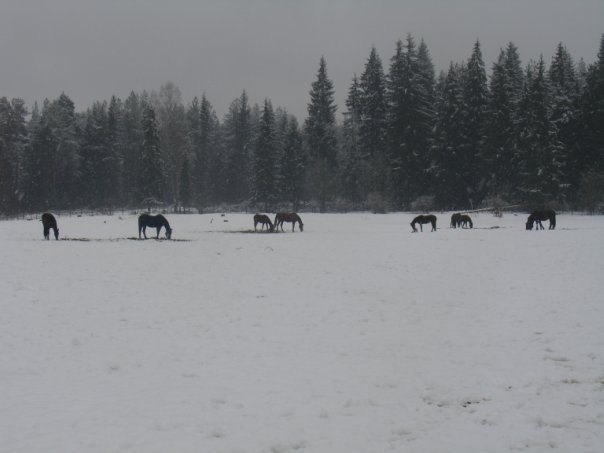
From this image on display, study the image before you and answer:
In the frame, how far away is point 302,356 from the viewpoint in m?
9.51

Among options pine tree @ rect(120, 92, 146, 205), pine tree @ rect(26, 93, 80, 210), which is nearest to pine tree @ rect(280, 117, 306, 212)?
pine tree @ rect(120, 92, 146, 205)

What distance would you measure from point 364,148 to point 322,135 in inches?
289

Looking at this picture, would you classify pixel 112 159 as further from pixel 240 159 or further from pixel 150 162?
pixel 240 159

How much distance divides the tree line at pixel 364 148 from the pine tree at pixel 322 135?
196 mm

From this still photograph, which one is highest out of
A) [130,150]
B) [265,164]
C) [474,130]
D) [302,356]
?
[130,150]

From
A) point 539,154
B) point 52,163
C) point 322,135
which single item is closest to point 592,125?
point 539,154

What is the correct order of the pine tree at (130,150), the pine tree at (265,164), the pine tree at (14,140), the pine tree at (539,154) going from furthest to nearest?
the pine tree at (130,150), the pine tree at (265,164), the pine tree at (14,140), the pine tree at (539,154)

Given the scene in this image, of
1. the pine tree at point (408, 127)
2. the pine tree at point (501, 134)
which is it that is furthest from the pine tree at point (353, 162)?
the pine tree at point (501, 134)

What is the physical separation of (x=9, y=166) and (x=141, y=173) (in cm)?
1862

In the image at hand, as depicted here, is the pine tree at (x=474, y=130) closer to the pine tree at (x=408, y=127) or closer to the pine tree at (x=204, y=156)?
the pine tree at (x=408, y=127)

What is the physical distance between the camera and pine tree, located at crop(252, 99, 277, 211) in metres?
75.1

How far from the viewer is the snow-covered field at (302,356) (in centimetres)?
630

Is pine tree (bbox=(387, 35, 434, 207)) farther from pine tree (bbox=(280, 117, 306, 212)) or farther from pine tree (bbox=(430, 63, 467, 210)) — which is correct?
pine tree (bbox=(280, 117, 306, 212))

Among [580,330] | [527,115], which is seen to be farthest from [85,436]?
[527,115]
